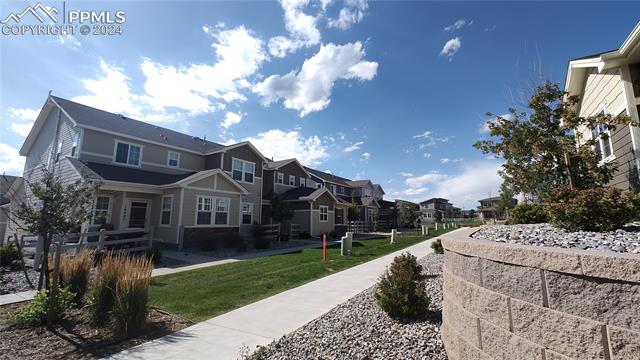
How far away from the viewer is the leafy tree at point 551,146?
25.0 feet

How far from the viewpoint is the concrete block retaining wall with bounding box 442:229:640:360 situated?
202cm

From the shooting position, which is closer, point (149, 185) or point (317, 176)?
point (149, 185)

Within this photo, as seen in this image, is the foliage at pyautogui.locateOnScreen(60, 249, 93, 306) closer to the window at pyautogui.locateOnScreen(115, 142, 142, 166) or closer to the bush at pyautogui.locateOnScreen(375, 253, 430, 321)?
the bush at pyautogui.locateOnScreen(375, 253, 430, 321)

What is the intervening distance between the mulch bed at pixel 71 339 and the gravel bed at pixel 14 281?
3.00m

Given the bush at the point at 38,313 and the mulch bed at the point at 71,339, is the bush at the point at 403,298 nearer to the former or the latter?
the mulch bed at the point at 71,339

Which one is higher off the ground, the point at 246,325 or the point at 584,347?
the point at 584,347

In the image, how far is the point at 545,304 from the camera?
2420 mm

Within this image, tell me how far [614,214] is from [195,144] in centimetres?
2474

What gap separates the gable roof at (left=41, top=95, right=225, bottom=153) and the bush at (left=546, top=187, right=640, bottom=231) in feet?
67.7

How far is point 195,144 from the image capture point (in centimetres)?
2408

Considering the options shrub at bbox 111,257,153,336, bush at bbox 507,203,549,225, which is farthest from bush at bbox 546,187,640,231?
shrub at bbox 111,257,153,336

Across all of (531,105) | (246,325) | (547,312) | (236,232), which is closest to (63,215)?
(246,325)

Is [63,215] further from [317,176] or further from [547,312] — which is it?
[317,176]

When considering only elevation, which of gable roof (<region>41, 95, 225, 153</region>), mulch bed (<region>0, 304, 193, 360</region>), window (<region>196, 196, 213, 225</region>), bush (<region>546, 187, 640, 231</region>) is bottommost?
mulch bed (<region>0, 304, 193, 360</region>)
